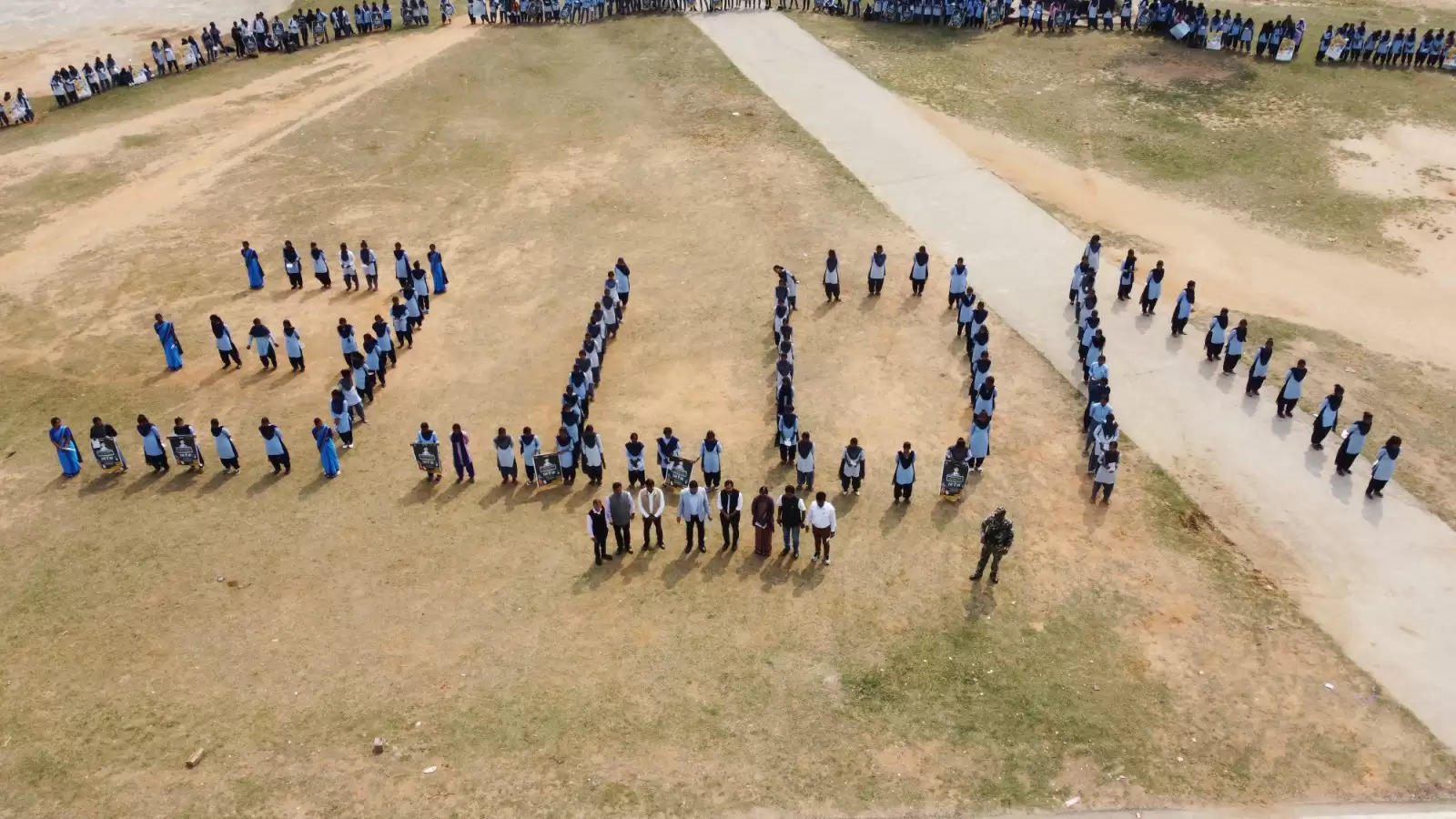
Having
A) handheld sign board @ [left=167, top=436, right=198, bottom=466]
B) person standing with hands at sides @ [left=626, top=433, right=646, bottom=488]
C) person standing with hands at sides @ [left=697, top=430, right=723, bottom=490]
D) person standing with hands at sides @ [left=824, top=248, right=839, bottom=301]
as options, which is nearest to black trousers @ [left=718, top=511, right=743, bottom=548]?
person standing with hands at sides @ [left=697, top=430, right=723, bottom=490]

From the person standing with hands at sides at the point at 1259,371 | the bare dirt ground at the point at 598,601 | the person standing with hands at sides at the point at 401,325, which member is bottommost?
the bare dirt ground at the point at 598,601

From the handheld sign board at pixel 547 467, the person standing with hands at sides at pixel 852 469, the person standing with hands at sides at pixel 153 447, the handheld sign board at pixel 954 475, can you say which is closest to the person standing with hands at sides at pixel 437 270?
the person standing with hands at sides at pixel 153 447

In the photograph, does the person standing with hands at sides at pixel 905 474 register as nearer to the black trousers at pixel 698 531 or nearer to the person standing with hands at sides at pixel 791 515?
the person standing with hands at sides at pixel 791 515

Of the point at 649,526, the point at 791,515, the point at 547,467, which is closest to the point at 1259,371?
the point at 791,515

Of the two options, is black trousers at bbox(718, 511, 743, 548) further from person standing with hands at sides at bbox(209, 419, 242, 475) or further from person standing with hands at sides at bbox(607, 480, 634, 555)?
person standing with hands at sides at bbox(209, 419, 242, 475)

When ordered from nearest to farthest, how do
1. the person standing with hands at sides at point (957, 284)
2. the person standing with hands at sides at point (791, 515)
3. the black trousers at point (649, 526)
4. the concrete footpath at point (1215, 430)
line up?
1. the concrete footpath at point (1215, 430)
2. the person standing with hands at sides at point (791, 515)
3. the black trousers at point (649, 526)
4. the person standing with hands at sides at point (957, 284)

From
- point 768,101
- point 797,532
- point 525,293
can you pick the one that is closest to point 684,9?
point 768,101

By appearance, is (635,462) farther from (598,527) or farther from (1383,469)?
(1383,469)
